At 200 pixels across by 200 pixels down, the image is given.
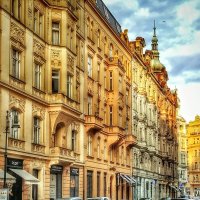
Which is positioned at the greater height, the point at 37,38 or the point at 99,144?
the point at 37,38

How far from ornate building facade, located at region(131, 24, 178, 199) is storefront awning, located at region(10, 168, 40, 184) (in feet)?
114

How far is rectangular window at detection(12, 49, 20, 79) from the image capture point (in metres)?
35.7

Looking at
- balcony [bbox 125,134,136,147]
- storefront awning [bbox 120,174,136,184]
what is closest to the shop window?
balcony [bbox 125,134,136,147]

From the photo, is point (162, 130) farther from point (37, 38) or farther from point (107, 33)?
point (37, 38)

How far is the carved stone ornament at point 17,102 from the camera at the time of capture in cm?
3491

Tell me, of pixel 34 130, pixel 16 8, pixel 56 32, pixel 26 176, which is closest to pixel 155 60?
pixel 56 32

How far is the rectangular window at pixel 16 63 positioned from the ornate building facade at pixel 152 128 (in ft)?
114

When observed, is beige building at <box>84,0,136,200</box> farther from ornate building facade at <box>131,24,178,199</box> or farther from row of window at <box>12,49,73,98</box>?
row of window at <box>12,49,73,98</box>

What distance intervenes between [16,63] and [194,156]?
420ft

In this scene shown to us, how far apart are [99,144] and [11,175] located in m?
21.0

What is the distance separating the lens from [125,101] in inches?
2525

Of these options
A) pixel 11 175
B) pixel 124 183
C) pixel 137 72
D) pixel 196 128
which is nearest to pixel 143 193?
pixel 124 183

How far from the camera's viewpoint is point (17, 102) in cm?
3569

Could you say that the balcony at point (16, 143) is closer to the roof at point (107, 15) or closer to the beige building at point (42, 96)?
the beige building at point (42, 96)
